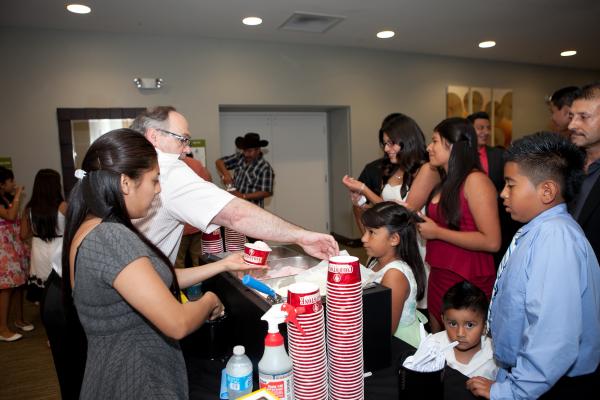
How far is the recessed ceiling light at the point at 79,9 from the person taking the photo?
3519 millimetres

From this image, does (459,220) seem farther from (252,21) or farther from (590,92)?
(252,21)

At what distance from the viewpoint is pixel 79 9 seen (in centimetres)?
360

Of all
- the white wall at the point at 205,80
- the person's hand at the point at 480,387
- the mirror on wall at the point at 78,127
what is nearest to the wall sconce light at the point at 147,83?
the white wall at the point at 205,80

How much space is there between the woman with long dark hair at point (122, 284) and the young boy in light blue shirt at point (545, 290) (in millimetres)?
824

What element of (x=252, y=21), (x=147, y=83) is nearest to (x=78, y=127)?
(x=147, y=83)

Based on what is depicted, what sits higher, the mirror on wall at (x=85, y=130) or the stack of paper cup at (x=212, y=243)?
the mirror on wall at (x=85, y=130)

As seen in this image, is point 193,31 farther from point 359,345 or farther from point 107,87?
point 359,345

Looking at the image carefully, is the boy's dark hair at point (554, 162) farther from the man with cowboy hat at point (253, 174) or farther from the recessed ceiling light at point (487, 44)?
the recessed ceiling light at point (487, 44)

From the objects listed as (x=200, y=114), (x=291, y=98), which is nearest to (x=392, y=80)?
(x=291, y=98)

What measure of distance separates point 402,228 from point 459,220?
38cm

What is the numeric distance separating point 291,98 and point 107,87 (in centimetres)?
213

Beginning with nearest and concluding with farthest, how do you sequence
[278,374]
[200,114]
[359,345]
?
[278,374], [359,345], [200,114]

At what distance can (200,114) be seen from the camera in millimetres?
4742

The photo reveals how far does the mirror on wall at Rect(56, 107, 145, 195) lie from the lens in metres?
4.25
